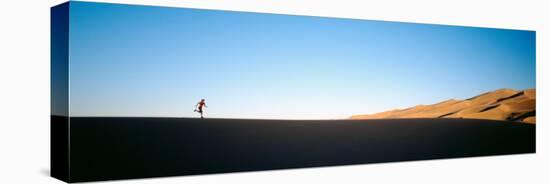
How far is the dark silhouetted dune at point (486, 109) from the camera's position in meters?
12.2

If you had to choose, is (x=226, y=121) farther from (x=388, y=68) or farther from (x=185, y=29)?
(x=388, y=68)

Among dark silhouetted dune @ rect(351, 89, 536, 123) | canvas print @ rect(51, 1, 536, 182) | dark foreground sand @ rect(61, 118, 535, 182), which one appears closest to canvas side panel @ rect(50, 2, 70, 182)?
canvas print @ rect(51, 1, 536, 182)

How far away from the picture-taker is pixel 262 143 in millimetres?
11008

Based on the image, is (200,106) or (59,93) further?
(200,106)

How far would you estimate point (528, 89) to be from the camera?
13.4m

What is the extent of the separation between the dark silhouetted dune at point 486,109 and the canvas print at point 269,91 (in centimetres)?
2

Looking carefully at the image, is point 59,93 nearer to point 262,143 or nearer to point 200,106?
point 200,106

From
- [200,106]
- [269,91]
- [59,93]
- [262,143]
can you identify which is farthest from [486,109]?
[59,93]

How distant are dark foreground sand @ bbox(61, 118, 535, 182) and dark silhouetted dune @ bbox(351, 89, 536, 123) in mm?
105

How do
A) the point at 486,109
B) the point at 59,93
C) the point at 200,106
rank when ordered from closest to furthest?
1. the point at 59,93
2. the point at 200,106
3. the point at 486,109

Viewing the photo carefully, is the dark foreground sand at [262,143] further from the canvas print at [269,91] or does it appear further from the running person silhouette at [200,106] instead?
the running person silhouette at [200,106]

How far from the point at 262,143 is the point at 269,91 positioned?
744 mm

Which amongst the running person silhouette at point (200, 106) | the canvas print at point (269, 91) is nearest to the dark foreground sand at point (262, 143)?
the canvas print at point (269, 91)

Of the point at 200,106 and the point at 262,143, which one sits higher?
the point at 200,106
